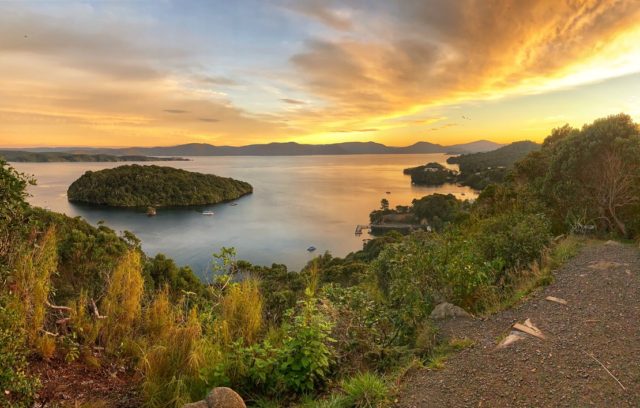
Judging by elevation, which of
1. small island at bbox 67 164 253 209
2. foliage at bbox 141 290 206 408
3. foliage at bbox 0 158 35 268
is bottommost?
small island at bbox 67 164 253 209

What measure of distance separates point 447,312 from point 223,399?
3064mm

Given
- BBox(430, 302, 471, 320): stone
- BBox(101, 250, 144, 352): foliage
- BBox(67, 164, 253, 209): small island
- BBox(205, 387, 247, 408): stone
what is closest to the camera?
BBox(205, 387, 247, 408): stone

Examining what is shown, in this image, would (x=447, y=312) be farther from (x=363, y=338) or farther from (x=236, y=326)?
(x=236, y=326)

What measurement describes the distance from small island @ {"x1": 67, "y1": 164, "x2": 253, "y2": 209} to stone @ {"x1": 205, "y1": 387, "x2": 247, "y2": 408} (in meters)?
83.5

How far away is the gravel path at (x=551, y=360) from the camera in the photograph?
9.09 ft

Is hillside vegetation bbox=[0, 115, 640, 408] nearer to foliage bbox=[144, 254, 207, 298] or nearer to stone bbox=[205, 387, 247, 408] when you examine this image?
stone bbox=[205, 387, 247, 408]

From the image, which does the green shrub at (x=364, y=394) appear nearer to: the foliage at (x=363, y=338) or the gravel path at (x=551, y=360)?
the gravel path at (x=551, y=360)

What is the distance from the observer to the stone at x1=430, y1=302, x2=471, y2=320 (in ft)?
15.2

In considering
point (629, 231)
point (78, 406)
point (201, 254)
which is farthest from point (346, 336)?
point (201, 254)

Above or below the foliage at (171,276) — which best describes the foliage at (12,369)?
above

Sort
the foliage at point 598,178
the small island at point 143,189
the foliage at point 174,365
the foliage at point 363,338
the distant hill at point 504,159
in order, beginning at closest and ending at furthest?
the foliage at point 174,365, the foliage at point 363,338, the foliage at point 598,178, the small island at point 143,189, the distant hill at point 504,159

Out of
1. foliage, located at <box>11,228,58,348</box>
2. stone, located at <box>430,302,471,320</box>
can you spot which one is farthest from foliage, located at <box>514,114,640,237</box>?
foliage, located at <box>11,228,58,348</box>

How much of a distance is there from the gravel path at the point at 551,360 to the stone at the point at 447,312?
6.3 inches

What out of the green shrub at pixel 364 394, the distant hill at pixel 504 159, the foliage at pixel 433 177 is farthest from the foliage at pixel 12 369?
the foliage at pixel 433 177
